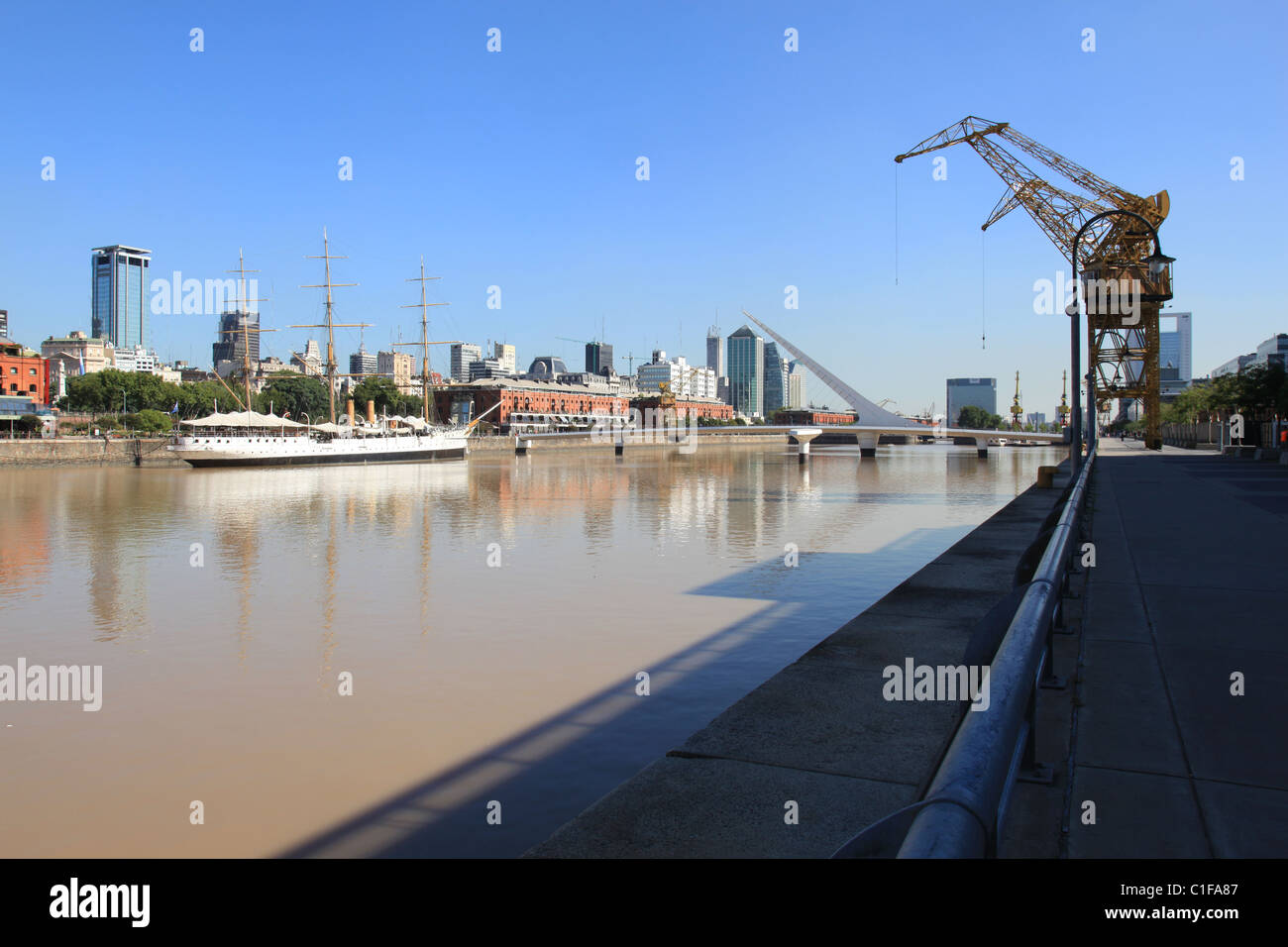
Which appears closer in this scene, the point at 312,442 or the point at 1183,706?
the point at 1183,706

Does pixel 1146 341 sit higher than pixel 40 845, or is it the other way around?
pixel 1146 341

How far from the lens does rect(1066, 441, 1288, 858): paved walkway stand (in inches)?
132

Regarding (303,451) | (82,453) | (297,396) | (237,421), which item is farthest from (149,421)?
(303,451)

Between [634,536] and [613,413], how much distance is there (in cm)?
17275

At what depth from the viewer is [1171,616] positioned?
7.24 metres

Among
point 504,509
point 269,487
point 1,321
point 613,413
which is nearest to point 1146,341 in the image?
point 504,509

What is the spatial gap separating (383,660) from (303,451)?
61286 mm

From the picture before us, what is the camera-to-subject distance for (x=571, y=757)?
652cm

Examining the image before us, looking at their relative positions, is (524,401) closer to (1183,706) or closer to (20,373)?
(20,373)

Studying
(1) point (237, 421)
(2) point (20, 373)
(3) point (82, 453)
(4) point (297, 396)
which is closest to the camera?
(3) point (82, 453)

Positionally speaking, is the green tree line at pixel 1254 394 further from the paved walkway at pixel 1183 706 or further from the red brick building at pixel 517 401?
the red brick building at pixel 517 401

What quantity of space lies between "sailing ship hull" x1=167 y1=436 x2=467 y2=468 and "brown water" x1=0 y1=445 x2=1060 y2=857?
39.7 m

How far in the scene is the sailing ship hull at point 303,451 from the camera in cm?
6112
